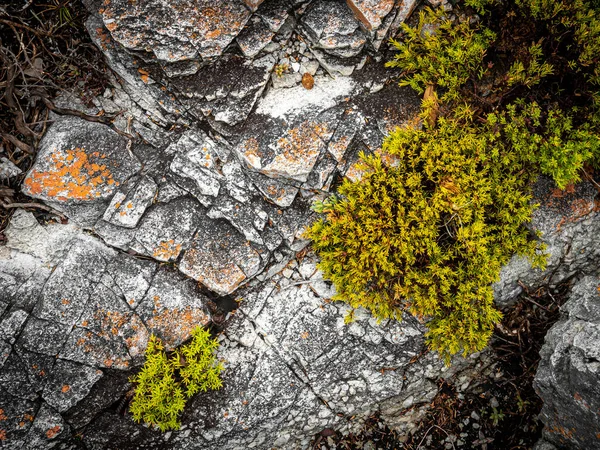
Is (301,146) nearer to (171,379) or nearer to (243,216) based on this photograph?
(243,216)

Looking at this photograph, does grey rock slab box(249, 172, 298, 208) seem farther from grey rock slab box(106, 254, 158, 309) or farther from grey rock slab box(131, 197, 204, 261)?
grey rock slab box(106, 254, 158, 309)

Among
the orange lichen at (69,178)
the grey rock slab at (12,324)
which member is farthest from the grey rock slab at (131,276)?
the grey rock slab at (12,324)

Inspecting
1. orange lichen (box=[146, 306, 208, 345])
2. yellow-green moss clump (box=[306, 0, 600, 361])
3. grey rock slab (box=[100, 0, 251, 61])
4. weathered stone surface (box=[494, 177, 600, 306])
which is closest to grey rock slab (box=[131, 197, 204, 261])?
orange lichen (box=[146, 306, 208, 345])

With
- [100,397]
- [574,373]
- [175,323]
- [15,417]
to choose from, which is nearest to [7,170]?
[175,323]

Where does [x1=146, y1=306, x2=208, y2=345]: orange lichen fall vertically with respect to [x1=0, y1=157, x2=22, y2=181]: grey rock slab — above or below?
below

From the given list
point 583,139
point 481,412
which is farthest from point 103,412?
point 583,139
